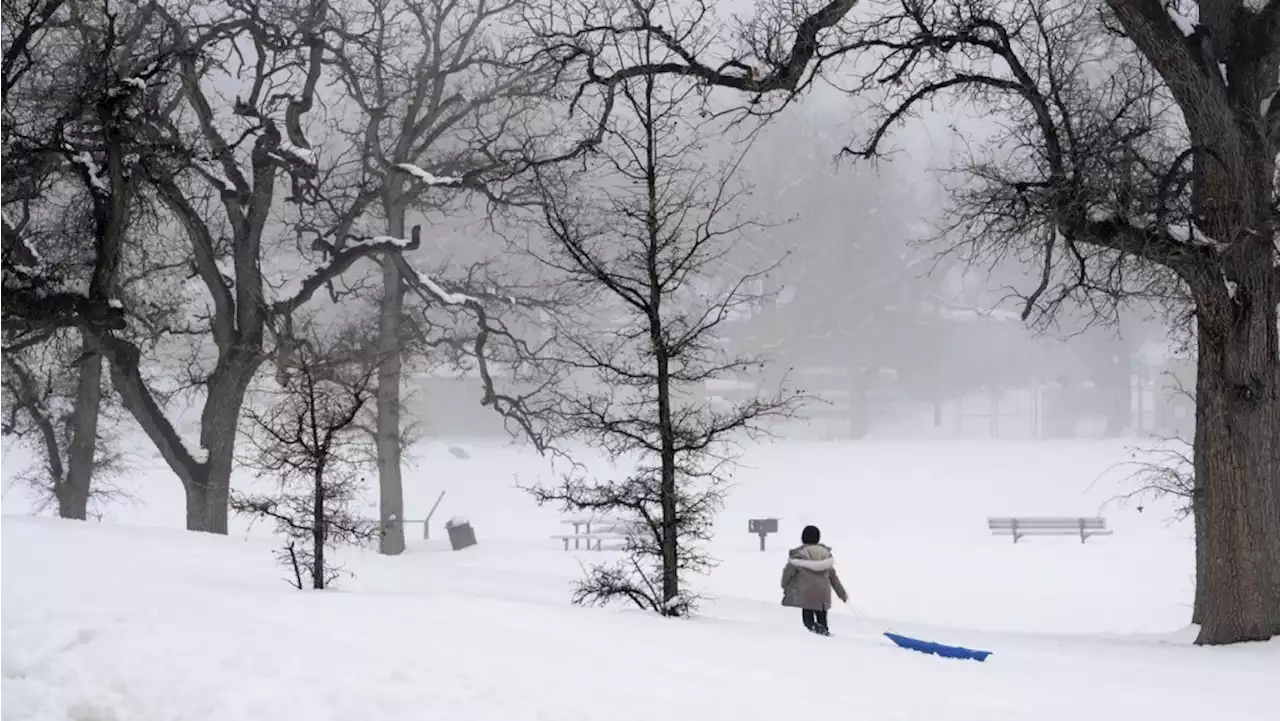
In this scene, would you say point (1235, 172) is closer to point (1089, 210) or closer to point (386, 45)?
point (1089, 210)

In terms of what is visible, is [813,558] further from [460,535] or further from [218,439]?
[460,535]

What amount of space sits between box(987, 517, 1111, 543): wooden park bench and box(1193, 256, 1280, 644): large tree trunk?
1713cm

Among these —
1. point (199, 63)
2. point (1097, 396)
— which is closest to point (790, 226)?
point (1097, 396)

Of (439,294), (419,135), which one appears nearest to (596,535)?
(439,294)

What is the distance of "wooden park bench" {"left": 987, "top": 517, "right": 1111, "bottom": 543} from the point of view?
1161 inches

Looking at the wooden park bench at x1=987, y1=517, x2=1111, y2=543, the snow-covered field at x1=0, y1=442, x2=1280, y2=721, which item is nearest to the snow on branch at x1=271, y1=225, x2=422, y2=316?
the snow-covered field at x1=0, y1=442, x2=1280, y2=721

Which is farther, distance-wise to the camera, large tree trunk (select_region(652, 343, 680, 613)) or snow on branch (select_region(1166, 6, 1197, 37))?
snow on branch (select_region(1166, 6, 1197, 37))

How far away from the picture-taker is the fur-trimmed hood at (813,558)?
521 inches

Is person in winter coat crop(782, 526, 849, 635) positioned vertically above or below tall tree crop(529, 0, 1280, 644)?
below

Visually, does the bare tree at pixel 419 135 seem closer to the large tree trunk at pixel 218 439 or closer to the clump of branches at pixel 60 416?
the large tree trunk at pixel 218 439

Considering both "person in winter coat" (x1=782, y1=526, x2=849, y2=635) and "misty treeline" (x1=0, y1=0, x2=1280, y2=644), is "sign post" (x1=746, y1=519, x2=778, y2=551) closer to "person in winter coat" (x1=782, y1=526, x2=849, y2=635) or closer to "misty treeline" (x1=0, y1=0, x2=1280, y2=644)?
"misty treeline" (x1=0, y1=0, x2=1280, y2=644)

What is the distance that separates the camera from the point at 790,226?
5616 cm

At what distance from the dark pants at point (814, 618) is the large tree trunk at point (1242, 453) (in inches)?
149

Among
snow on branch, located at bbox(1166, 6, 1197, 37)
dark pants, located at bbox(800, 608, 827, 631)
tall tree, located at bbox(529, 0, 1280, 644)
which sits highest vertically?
snow on branch, located at bbox(1166, 6, 1197, 37)
